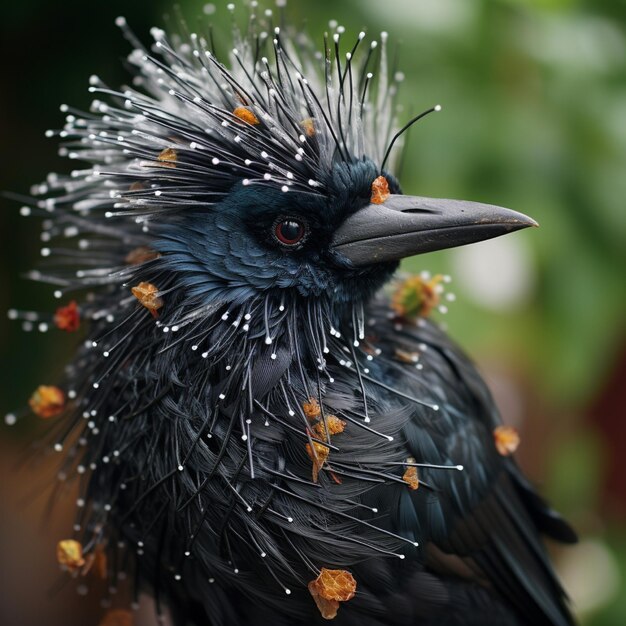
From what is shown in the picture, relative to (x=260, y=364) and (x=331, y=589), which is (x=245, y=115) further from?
(x=331, y=589)

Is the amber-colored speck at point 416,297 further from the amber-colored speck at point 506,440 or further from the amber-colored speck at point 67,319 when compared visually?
the amber-colored speck at point 67,319

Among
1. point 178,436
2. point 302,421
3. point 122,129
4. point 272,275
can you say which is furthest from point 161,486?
point 122,129

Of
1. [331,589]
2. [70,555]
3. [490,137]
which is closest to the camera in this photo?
[331,589]

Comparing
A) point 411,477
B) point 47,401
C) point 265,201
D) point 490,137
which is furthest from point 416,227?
point 490,137

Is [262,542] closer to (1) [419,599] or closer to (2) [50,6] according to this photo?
(1) [419,599]

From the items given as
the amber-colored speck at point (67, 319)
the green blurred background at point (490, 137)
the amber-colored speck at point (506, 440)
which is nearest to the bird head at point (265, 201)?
the amber-colored speck at point (67, 319)
